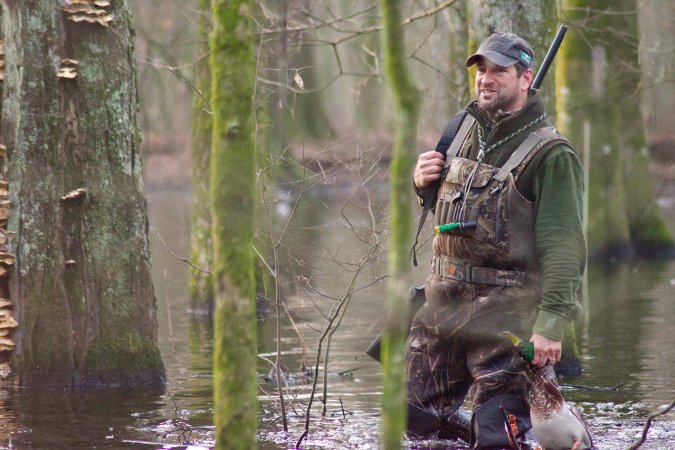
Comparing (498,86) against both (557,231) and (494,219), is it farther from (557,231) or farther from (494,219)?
(557,231)

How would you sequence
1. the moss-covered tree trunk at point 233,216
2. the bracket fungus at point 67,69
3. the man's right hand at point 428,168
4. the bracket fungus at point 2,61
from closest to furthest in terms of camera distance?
the moss-covered tree trunk at point 233,216 < the man's right hand at point 428,168 < the bracket fungus at point 2,61 < the bracket fungus at point 67,69

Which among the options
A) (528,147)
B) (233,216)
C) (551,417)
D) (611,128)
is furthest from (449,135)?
(611,128)

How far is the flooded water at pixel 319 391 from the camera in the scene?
22.6 ft

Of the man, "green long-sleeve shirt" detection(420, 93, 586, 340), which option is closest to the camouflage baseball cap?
the man

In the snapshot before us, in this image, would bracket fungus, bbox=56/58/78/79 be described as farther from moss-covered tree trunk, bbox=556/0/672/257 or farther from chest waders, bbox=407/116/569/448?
moss-covered tree trunk, bbox=556/0/672/257

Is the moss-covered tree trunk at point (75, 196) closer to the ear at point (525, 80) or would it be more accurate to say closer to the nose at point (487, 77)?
the nose at point (487, 77)

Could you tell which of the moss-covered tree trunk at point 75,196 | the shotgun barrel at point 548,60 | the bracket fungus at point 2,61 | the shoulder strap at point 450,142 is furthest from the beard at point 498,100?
the bracket fungus at point 2,61

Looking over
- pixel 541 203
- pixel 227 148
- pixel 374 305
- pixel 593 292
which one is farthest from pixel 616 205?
pixel 227 148

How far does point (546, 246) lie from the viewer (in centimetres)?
596

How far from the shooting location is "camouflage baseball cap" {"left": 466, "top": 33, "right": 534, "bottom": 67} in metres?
6.02

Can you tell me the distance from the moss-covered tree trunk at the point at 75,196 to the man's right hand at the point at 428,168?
2.53 meters

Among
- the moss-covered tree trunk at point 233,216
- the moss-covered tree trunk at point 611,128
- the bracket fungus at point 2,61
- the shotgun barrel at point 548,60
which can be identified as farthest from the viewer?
the moss-covered tree trunk at point 611,128

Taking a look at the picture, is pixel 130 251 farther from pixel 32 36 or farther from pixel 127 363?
pixel 32 36

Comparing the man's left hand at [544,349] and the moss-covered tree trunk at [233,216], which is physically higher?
the moss-covered tree trunk at [233,216]
